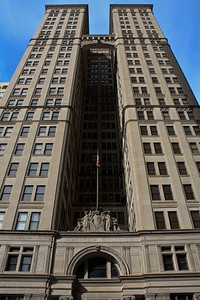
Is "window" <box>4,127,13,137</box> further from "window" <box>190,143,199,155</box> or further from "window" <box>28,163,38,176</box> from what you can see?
"window" <box>190,143,199,155</box>

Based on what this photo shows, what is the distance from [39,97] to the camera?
52.1 metres

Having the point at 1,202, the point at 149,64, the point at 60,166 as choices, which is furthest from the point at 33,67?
the point at 1,202

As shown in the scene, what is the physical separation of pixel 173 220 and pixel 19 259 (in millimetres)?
17643

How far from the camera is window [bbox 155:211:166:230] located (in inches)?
1263

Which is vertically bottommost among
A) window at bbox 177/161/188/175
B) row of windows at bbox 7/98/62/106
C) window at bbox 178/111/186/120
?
window at bbox 177/161/188/175

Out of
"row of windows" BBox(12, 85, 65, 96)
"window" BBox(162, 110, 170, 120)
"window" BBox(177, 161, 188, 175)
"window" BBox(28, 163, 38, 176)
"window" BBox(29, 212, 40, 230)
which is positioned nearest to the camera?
"window" BBox(29, 212, 40, 230)

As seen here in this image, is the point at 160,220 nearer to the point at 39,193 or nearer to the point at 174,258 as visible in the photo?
the point at 174,258

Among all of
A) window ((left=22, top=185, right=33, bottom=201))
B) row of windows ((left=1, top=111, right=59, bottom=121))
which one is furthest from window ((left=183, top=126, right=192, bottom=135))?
window ((left=22, top=185, right=33, bottom=201))

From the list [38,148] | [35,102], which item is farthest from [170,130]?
[35,102]

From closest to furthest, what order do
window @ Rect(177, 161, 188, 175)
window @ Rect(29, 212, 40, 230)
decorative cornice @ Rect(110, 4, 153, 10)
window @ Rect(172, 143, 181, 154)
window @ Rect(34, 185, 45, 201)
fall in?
1. window @ Rect(29, 212, 40, 230)
2. window @ Rect(34, 185, 45, 201)
3. window @ Rect(177, 161, 188, 175)
4. window @ Rect(172, 143, 181, 154)
5. decorative cornice @ Rect(110, 4, 153, 10)

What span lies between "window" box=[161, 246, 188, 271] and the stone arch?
413cm

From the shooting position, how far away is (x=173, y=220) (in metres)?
32.7

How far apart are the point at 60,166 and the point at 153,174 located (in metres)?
12.8

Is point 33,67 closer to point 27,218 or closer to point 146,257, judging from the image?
point 27,218
